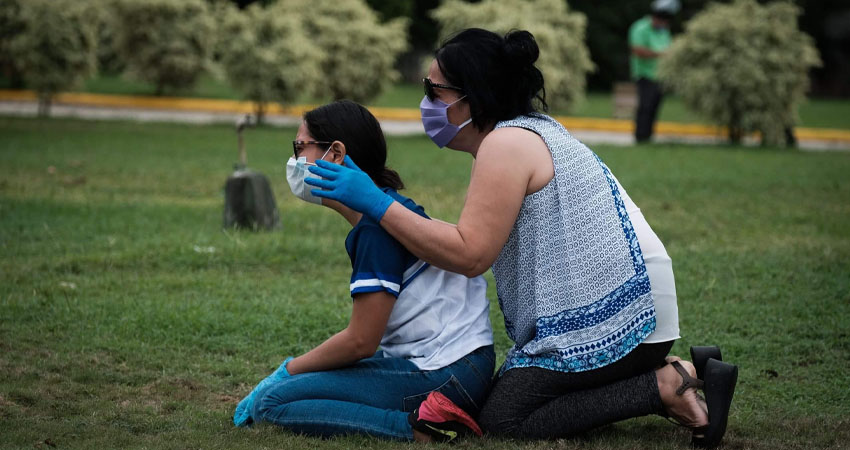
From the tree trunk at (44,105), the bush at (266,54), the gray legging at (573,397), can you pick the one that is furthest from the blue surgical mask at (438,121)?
the tree trunk at (44,105)

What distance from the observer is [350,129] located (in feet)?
11.0

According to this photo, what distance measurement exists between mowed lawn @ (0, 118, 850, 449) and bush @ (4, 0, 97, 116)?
538 centimetres

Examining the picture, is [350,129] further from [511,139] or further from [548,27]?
[548,27]

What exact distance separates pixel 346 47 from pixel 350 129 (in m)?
13.2

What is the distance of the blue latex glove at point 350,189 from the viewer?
10.3ft

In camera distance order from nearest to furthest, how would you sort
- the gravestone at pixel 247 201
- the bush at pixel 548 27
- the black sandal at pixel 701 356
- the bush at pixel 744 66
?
the black sandal at pixel 701 356
the gravestone at pixel 247 201
the bush at pixel 744 66
the bush at pixel 548 27

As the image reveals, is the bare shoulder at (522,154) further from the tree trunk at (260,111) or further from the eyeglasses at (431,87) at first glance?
the tree trunk at (260,111)

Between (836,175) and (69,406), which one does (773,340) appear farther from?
(836,175)

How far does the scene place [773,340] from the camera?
16.0 feet

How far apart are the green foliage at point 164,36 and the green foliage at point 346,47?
129 inches

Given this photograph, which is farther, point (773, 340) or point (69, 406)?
point (773, 340)

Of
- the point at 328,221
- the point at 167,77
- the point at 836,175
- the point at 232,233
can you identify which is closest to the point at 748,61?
the point at 836,175

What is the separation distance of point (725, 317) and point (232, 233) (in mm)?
3357

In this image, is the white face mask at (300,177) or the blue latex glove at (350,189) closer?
the blue latex glove at (350,189)
